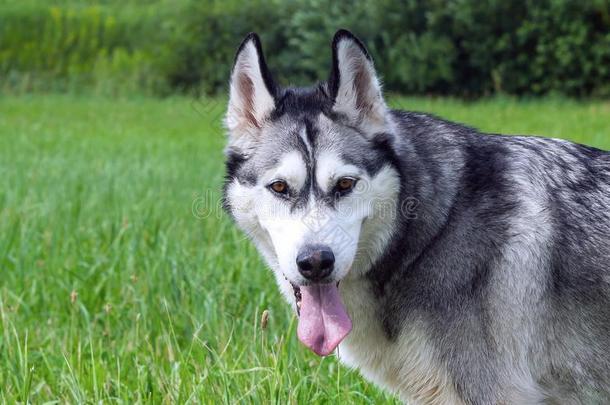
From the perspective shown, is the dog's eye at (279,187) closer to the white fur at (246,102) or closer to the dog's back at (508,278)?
the white fur at (246,102)

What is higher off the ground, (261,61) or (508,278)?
(261,61)

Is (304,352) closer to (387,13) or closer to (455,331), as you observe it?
(455,331)

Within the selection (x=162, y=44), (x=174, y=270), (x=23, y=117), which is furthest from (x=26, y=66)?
(x=174, y=270)

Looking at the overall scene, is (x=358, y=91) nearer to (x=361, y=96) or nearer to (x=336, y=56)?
(x=361, y=96)

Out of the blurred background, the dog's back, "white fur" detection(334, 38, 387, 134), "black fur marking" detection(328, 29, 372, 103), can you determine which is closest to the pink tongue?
the dog's back

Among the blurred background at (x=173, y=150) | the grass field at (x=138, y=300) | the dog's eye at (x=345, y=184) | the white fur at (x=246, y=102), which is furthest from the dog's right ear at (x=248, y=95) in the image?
the grass field at (x=138, y=300)

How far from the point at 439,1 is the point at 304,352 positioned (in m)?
18.5

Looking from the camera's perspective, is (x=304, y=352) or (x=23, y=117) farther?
(x=23, y=117)

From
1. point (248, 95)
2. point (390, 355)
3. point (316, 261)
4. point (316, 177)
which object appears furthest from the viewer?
point (248, 95)

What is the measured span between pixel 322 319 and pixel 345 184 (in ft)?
1.69

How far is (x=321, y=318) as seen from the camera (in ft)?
10.5

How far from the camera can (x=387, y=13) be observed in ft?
70.6

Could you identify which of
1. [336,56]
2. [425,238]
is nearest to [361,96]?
[336,56]

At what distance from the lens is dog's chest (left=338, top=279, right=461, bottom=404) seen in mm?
3107
